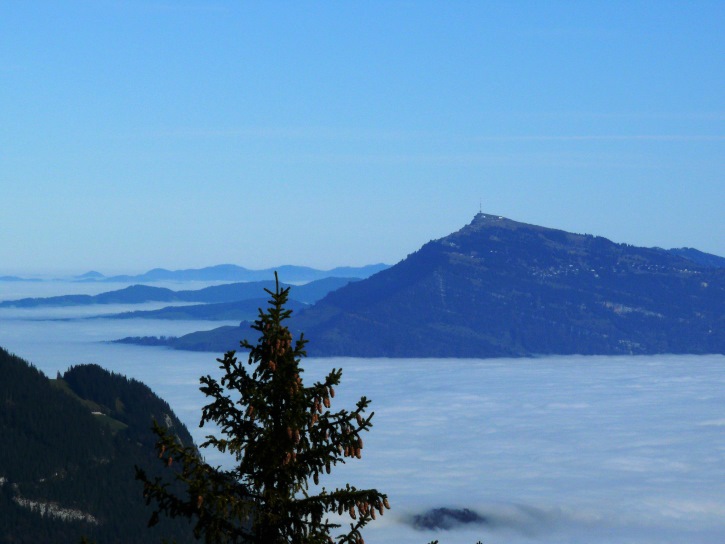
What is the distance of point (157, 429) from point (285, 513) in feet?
14.5

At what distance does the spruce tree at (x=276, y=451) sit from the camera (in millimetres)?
28656

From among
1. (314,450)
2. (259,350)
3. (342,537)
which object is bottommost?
(342,537)

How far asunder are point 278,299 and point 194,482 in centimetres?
534

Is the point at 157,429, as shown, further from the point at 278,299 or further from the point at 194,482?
the point at 278,299

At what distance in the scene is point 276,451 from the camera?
29.8m

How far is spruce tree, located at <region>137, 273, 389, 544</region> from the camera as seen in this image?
28656 millimetres

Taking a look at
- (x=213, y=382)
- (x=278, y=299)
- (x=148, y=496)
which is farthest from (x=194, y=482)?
(x=278, y=299)

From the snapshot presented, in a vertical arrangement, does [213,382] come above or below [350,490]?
above

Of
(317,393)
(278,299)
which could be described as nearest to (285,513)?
(317,393)

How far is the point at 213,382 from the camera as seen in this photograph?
30.1 m

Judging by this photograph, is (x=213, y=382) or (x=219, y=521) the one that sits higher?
(x=213, y=382)

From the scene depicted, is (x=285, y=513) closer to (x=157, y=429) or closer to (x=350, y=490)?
(x=350, y=490)

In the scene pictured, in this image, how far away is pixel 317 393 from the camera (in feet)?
94.8

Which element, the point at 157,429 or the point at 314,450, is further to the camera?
the point at 314,450
